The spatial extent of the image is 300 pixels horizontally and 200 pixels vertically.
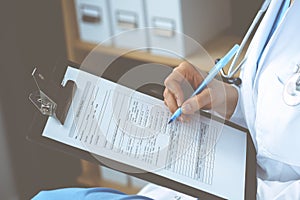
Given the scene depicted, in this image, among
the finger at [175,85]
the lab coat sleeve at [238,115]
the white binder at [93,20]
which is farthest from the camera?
the white binder at [93,20]

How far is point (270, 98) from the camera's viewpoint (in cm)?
108

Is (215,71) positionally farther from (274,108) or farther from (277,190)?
(277,190)

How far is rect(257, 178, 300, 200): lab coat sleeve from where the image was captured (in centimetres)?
112

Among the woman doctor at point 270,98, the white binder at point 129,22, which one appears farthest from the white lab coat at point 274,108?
the white binder at point 129,22

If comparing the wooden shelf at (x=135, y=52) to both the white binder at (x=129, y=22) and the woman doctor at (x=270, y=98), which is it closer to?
the white binder at (x=129, y=22)

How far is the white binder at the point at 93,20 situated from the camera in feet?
5.75

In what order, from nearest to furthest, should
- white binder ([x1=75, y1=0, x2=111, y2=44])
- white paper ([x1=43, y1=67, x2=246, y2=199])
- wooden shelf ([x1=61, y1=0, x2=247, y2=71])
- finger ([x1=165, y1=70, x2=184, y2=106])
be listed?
white paper ([x1=43, y1=67, x2=246, y2=199]) → finger ([x1=165, y1=70, x2=184, y2=106]) → wooden shelf ([x1=61, y1=0, x2=247, y2=71]) → white binder ([x1=75, y1=0, x2=111, y2=44])

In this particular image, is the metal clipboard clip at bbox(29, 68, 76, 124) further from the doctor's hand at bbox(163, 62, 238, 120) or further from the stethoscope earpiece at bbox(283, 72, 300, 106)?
the stethoscope earpiece at bbox(283, 72, 300, 106)

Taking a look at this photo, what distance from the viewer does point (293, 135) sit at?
1.05 meters

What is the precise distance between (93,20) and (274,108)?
843mm

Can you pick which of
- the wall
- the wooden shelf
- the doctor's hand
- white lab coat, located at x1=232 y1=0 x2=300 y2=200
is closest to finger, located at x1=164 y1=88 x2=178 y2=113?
the doctor's hand

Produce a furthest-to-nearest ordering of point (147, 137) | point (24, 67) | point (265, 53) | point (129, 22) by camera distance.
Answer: point (24, 67) → point (129, 22) → point (265, 53) → point (147, 137)

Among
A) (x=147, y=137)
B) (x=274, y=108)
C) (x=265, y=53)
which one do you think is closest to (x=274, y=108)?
(x=274, y=108)

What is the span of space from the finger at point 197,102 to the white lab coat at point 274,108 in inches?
3.4
